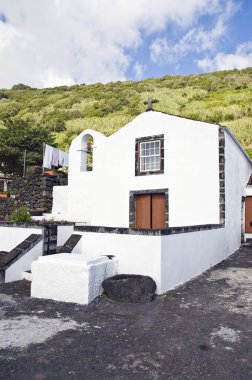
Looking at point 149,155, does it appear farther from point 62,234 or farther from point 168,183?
point 62,234

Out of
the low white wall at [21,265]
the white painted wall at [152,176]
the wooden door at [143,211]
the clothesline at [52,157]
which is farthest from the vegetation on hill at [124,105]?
the low white wall at [21,265]

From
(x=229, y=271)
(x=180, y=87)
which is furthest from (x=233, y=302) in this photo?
(x=180, y=87)

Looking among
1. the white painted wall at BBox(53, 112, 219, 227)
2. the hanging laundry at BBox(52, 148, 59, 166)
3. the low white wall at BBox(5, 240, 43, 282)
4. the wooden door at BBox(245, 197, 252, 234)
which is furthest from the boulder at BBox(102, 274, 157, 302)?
the hanging laundry at BBox(52, 148, 59, 166)

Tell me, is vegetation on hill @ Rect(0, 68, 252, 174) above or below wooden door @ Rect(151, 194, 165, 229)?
above

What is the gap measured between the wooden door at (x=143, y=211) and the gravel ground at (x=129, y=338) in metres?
6.42

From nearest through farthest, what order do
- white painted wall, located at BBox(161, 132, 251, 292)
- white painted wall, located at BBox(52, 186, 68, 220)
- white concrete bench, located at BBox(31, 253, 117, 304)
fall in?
white concrete bench, located at BBox(31, 253, 117, 304) < white painted wall, located at BBox(161, 132, 251, 292) < white painted wall, located at BBox(52, 186, 68, 220)

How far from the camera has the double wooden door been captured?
13.0 m

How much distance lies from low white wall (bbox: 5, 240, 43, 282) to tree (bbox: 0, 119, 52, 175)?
589 inches

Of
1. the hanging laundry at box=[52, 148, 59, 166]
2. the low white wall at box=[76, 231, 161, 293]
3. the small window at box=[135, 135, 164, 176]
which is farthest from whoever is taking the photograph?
the hanging laundry at box=[52, 148, 59, 166]

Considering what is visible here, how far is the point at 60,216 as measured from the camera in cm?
1568

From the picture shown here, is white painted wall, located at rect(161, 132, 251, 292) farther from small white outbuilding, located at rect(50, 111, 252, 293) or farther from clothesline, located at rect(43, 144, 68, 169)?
clothesline, located at rect(43, 144, 68, 169)

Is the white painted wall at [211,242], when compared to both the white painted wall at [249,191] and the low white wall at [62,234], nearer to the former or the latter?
the white painted wall at [249,191]

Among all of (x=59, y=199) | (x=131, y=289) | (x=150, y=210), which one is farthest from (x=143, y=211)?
(x=131, y=289)

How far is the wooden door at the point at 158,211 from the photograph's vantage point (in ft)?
42.6
